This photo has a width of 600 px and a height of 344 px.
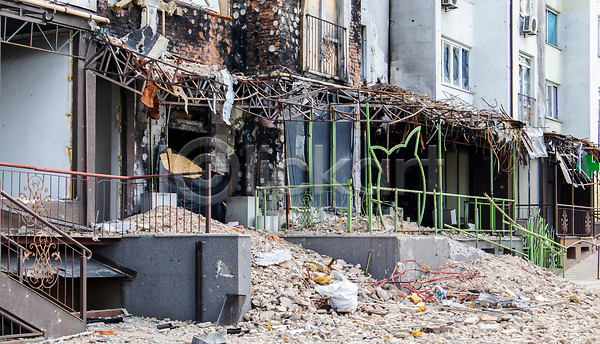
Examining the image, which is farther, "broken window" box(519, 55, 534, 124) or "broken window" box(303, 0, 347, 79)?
"broken window" box(519, 55, 534, 124)

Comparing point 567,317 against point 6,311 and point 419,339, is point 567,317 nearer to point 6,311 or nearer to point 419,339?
point 419,339

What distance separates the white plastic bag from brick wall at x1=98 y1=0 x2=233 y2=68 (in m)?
6.39

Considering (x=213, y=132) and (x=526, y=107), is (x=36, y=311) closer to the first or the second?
(x=213, y=132)

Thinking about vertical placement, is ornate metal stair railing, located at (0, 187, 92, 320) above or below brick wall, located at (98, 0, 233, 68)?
below

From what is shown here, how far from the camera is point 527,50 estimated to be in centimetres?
2309

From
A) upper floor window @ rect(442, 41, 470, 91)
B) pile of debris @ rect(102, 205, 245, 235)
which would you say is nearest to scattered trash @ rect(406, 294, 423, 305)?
pile of debris @ rect(102, 205, 245, 235)

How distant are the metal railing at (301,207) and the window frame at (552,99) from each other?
13.4 metres

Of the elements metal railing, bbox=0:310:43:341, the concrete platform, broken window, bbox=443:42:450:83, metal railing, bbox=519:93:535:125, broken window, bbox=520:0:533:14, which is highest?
broken window, bbox=520:0:533:14

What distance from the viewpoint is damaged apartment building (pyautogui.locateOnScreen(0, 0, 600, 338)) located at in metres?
9.29

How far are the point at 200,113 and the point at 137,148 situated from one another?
2055 mm

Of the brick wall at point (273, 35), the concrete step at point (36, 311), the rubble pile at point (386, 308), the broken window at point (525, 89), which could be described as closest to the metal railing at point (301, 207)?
the rubble pile at point (386, 308)

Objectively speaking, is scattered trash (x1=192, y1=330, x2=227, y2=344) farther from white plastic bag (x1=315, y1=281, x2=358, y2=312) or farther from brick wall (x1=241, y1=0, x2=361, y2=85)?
brick wall (x1=241, y1=0, x2=361, y2=85)

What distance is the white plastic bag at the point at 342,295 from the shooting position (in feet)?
31.2

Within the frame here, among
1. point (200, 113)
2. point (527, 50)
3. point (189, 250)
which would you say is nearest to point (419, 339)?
point (189, 250)
